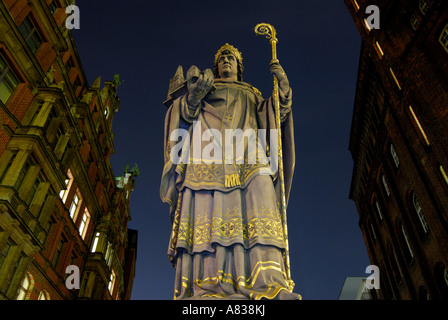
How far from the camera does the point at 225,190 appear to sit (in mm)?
4172

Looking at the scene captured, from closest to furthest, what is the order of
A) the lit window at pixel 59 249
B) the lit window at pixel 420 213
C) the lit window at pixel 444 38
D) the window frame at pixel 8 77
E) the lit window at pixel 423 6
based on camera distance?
the lit window at pixel 444 38
the window frame at pixel 8 77
the lit window at pixel 423 6
the lit window at pixel 420 213
the lit window at pixel 59 249

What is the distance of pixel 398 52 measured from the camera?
64.7 feet

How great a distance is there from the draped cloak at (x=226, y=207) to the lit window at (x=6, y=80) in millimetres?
16051

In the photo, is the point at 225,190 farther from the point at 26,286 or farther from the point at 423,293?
the point at 423,293

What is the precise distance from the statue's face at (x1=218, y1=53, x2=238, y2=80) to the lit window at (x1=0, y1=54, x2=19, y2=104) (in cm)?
1573

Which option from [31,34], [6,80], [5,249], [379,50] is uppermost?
[379,50]

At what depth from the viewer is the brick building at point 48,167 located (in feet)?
54.7

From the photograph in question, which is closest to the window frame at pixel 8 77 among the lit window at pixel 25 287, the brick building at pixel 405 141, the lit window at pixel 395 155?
the lit window at pixel 25 287

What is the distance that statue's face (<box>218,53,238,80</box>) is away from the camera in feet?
19.6

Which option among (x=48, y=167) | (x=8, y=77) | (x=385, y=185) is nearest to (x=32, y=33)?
(x=8, y=77)

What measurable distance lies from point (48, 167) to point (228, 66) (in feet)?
57.2

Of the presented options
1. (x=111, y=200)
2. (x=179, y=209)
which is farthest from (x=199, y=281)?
(x=111, y=200)

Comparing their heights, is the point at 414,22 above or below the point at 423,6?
above

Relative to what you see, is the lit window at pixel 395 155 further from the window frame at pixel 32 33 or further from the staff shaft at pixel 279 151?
the window frame at pixel 32 33
